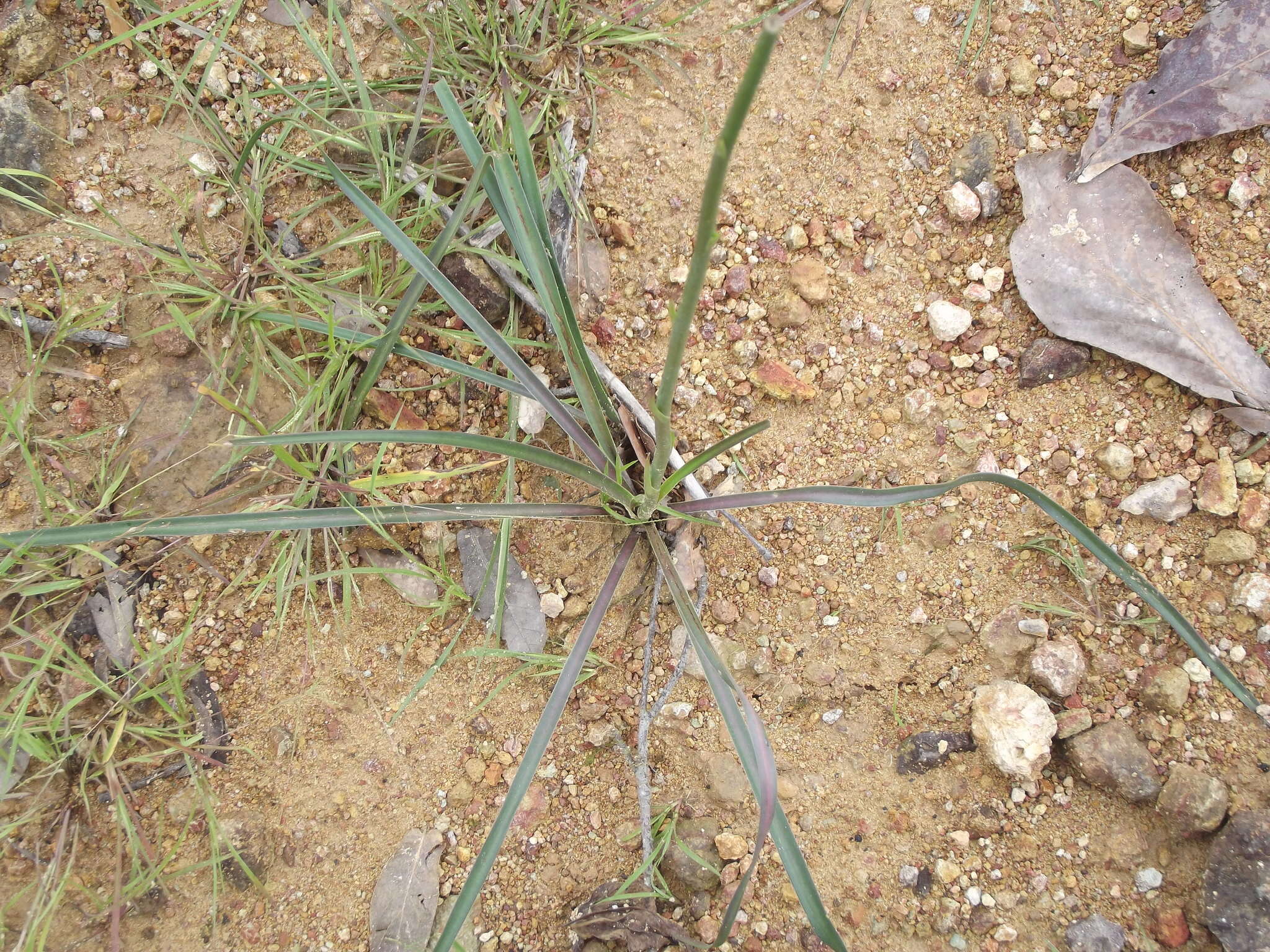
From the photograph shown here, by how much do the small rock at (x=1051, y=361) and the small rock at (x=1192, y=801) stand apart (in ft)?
2.48

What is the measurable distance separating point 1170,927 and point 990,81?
1.66 meters

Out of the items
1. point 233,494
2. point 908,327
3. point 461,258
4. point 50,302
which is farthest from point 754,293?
point 50,302

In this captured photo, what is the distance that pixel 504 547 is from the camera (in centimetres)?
150

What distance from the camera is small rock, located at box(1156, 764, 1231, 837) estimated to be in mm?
1312

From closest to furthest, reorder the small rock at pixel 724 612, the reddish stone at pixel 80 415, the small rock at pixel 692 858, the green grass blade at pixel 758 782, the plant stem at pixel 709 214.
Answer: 1. the plant stem at pixel 709 214
2. the green grass blade at pixel 758 782
3. the small rock at pixel 692 858
4. the small rock at pixel 724 612
5. the reddish stone at pixel 80 415

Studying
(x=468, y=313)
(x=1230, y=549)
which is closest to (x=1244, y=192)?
(x=1230, y=549)

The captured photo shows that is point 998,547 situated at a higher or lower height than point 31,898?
higher

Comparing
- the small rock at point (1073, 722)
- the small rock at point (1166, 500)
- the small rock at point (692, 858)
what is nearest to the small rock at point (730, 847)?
the small rock at point (692, 858)

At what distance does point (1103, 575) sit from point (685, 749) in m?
0.88

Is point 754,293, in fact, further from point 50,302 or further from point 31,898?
point 31,898

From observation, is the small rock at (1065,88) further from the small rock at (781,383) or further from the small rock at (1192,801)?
the small rock at (1192,801)

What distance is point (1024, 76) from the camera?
159 cm

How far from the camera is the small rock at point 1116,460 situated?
4.76 feet

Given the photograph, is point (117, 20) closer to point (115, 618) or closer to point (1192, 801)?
point (115, 618)
